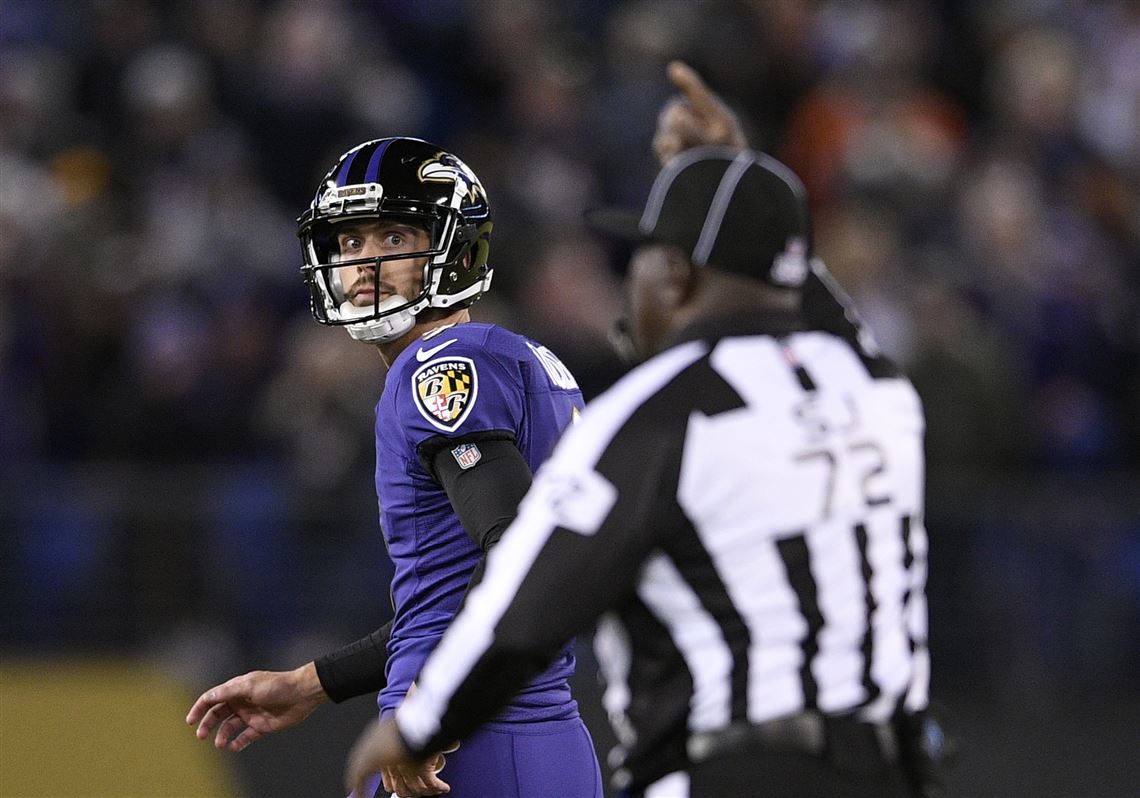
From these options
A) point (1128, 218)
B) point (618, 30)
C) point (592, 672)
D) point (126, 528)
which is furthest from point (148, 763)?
point (1128, 218)

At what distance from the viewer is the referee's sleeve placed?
3.14 meters

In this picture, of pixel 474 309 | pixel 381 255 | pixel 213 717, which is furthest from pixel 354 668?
pixel 474 309

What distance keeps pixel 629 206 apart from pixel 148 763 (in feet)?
15.2

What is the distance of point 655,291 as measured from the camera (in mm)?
3371

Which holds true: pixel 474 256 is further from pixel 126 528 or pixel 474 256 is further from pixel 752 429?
pixel 126 528

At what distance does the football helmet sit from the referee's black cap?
3.73ft

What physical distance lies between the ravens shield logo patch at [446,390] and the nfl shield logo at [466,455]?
43 millimetres

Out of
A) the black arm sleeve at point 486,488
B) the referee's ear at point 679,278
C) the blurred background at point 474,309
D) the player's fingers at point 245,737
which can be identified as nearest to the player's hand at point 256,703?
the player's fingers at point 245,737

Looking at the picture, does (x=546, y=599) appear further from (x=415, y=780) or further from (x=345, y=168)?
(x=345, y=168)

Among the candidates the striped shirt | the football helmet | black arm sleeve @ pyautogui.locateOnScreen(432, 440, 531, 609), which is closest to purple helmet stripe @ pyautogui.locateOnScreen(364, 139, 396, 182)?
the football helmet

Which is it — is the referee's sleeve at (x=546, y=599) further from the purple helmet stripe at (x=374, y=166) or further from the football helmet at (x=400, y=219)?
the purple helmet stripe at (x=374, y=166)

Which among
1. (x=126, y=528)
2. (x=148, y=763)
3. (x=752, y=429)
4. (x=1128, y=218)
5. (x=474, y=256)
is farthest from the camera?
(x=1128, y=218)

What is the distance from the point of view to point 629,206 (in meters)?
11.4

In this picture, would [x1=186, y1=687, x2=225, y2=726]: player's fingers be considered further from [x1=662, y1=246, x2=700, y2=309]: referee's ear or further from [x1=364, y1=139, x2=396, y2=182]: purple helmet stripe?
[x1=662, y1=246, x2=700, y2=309]: referee's ear
